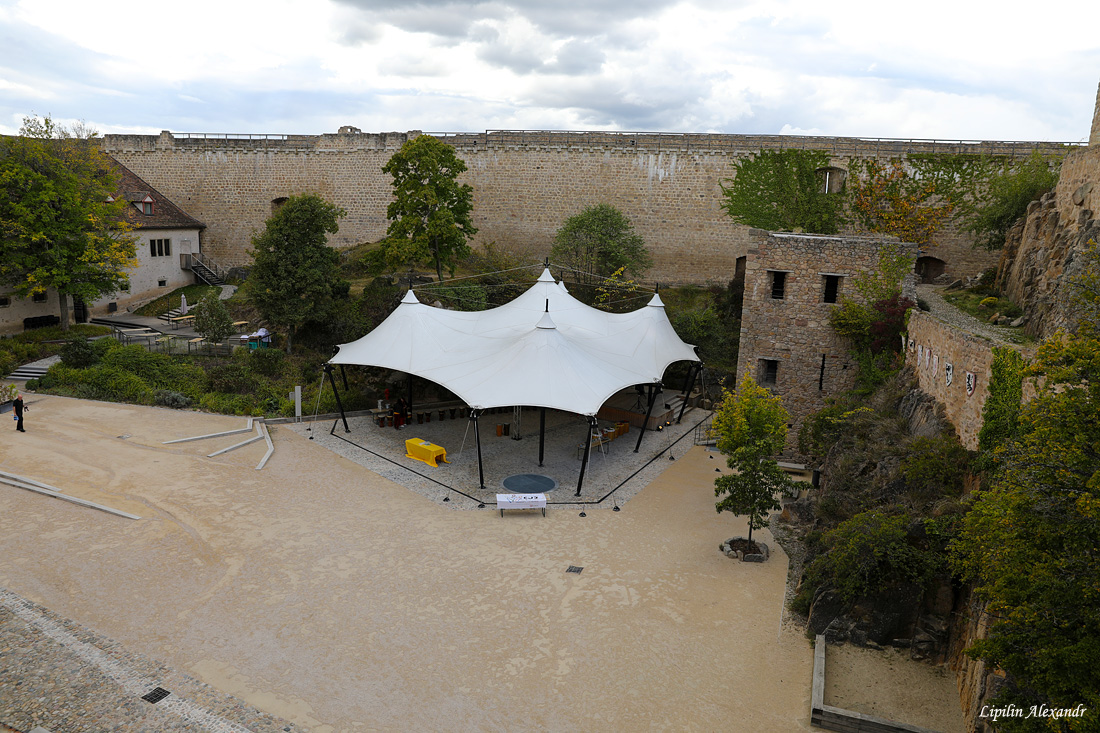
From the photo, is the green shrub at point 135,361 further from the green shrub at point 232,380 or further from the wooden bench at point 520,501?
the wooden bench at point 520,501

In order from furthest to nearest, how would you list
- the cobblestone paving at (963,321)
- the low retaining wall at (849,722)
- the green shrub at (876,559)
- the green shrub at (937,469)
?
the cobblestone paving at (963,321)
the green shrub at (937,469)
the green shrub at (876,559)
the low retaining wall at (849,722)

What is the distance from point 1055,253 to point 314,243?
20.9 metres

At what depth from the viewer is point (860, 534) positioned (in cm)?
988

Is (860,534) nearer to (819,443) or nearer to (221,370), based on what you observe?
(819,443)

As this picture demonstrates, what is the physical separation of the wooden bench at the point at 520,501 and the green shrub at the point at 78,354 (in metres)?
15.7

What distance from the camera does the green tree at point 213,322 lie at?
22750mm

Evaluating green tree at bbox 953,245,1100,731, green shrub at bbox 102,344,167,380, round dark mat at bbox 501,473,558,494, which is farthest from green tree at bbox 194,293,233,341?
green tree at bbox 953,245,1100,731

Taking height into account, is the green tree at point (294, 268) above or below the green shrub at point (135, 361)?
above

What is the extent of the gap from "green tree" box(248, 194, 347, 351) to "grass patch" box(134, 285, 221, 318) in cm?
751

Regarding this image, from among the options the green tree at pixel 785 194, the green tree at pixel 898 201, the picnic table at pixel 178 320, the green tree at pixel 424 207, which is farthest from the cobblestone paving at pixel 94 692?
the green tree at pixel 898 201

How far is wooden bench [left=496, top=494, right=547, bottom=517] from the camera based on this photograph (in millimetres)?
13680

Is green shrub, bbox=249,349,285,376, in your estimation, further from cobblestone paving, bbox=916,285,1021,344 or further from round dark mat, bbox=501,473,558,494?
cobblestone paving, bbox=916,285,1021,344

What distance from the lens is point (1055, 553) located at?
5.92 meters

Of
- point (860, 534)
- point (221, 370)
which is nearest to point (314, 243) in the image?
point (221, 370)
